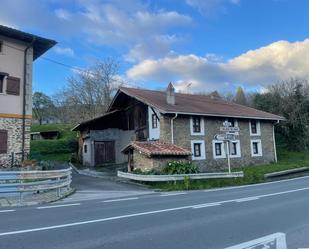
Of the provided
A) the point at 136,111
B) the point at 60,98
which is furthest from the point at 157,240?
the point at 60,98

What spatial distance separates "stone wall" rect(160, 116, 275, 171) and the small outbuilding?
1.66 meters

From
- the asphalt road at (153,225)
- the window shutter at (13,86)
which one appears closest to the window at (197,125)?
the window shutter at (13,86)

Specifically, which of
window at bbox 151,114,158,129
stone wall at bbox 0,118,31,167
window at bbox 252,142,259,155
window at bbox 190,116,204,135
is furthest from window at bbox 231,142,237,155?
stone wall at bbox 0,118,31,167

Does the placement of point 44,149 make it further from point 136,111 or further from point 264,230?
point 264,230

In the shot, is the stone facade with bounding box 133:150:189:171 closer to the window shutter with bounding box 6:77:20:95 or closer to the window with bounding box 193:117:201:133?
the window with bounding box 193:117:201:133

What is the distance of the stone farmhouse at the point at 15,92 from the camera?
20.5 m

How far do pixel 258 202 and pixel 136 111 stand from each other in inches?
768

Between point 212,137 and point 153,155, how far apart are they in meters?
8.00

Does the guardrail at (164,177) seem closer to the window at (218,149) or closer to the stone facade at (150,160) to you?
the stone facade at (150,160)

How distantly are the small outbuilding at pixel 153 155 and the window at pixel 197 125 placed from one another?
3.08m

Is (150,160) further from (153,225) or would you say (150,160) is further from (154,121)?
(153,225)

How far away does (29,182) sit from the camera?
12484mm

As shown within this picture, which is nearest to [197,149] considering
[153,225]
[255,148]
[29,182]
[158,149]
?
[158,149]

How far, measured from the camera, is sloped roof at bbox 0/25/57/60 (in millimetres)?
20594
